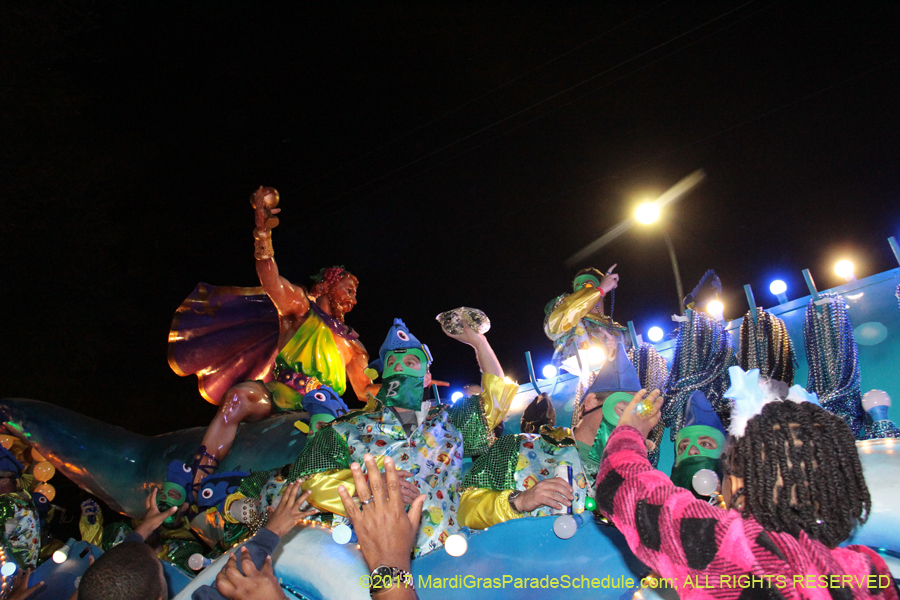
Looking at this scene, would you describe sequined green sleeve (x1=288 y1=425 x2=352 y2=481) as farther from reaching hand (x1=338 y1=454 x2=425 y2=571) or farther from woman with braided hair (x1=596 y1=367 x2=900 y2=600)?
woman with braided hair (x1=596 y1=367 x2=900 y2=600)

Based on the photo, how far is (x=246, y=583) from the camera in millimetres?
1366

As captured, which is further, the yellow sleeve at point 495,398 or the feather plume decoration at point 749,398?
the yellow sleeve at point 495,398

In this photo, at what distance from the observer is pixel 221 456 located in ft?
10.5

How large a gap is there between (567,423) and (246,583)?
1.89m

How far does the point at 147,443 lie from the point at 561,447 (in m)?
2.83

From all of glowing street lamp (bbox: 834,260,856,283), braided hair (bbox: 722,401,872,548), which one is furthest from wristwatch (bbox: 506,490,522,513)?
glowing street lamp (bbox: 834,260,856,283)

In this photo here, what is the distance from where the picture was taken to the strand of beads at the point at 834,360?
213cm

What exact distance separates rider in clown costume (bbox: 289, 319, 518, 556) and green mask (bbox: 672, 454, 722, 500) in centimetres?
79

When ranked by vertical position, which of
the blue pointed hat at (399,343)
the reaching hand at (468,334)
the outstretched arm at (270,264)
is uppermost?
the outstretched arm at (270,264)

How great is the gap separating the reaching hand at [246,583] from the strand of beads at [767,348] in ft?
6.67

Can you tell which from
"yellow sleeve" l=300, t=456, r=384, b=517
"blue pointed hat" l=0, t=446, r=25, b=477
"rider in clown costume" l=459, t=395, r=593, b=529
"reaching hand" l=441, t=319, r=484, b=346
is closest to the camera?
"rider in clown costume" l=459, t=395, r=593, b=529

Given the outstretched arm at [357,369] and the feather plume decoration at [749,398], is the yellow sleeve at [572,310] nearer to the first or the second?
the outstretched arm at [357,369]

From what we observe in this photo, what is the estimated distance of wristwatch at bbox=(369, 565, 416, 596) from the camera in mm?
1109

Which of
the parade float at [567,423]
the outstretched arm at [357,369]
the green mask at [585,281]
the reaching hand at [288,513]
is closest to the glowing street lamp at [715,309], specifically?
the parade float at [567,423]
